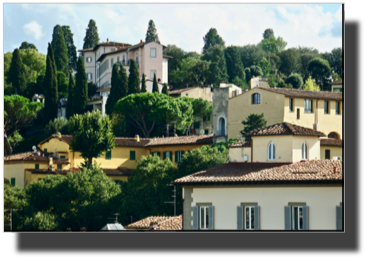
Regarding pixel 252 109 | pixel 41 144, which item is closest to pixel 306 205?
pixel 252 109

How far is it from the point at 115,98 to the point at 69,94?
4.46 metres

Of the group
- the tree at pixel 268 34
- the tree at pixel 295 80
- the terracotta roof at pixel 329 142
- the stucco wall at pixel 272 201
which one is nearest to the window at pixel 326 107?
the terracotta roof at pixel 329 142

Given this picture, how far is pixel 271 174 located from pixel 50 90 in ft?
149

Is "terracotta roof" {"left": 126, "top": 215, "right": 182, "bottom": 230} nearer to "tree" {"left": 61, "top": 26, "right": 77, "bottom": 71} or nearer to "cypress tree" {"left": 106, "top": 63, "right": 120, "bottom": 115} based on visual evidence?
"cypress tree" {"left": 106, "top": 63, "right": 120, "bottom": 115}

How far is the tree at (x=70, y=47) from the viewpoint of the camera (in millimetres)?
86312

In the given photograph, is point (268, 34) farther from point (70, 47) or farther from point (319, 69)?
point (70, 47)

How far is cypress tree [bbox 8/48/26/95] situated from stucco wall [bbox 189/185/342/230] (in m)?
51.0

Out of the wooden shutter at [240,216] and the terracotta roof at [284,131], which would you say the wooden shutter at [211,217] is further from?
the terracotta roof at [284,131]

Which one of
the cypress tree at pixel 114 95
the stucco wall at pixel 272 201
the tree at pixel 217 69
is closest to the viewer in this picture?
the stucco wall at pixel 272 201

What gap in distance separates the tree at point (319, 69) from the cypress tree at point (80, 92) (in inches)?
1032

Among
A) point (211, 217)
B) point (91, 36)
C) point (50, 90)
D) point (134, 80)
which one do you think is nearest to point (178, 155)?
point (134, 80)

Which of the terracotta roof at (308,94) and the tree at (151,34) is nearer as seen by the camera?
the terracotta roof at (308,94)
